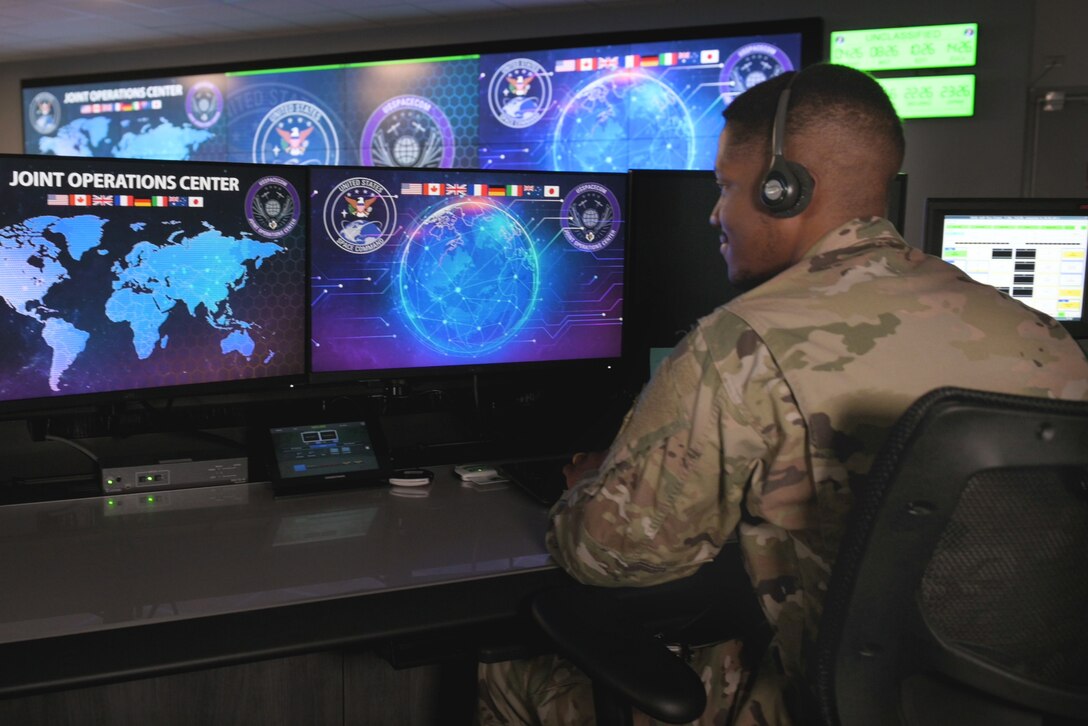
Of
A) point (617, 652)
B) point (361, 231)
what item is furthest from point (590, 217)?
point (617, 652)

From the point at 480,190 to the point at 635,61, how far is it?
4616mm

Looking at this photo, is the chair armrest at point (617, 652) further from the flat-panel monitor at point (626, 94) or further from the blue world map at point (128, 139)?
the blue world map at point (128, 139)

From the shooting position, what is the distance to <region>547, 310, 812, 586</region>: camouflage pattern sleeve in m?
0.93

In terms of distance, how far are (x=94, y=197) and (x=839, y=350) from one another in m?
1.10

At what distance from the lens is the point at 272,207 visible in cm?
157

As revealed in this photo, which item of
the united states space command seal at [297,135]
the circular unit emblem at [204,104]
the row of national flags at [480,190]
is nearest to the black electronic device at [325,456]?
the row of national flags at [480,190]

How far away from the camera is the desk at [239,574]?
0.97 m

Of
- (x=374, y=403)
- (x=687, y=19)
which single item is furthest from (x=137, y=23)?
(x=374, y=403)

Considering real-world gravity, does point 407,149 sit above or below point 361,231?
above

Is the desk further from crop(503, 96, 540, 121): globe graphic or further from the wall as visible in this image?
crop(503, 96, 540, 121): globe graphic

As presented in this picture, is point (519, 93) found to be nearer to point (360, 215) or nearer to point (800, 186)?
point (360, 215)

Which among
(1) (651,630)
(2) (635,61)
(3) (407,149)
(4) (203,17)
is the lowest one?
(1) (651,630)

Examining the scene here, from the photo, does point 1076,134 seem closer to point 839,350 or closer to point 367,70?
point 367,70

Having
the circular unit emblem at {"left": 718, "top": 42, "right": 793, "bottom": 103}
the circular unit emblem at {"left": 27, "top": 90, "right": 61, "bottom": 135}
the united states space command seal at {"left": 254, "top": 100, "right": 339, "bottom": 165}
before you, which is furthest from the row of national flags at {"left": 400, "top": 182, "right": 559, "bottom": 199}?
the circular unit emblem at {"left": 27, "top": 90, "right": 61, "bottom": 135}
